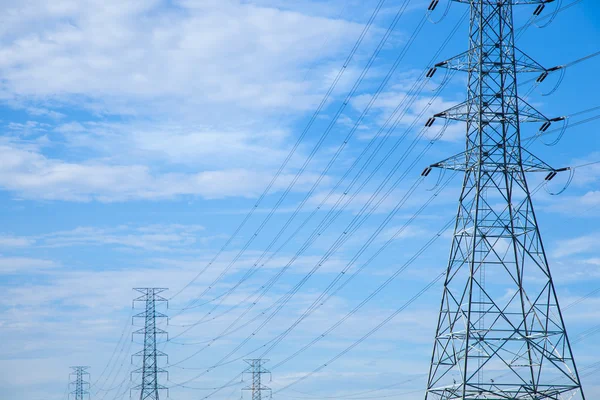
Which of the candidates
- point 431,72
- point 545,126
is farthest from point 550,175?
point 431,72

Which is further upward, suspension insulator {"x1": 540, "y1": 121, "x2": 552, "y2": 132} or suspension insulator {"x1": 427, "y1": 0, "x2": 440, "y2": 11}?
suspension insulator {"x1": 427, "y1": 0, "x2": 440, "y2": 11}

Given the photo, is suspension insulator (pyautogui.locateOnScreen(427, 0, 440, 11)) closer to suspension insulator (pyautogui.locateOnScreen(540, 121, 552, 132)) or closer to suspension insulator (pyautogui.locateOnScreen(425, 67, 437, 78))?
suspension insulator (pyautogui.locateOnScreen(425, 67, 437, 78))

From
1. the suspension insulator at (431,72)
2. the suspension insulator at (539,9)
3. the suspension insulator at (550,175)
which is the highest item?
the suspension insulator at (539,9)

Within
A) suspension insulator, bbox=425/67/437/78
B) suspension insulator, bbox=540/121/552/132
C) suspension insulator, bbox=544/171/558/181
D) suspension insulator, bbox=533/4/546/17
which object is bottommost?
suspension insulator, bbox=544/171/558/181

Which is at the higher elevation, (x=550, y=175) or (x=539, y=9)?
(x=539, y=9)

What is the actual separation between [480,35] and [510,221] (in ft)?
32.7

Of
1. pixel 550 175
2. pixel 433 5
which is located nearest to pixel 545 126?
pixel 550 175

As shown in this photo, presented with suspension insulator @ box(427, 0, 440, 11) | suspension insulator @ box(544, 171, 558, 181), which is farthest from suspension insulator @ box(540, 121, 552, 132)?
suspension insulator @ box(427, 0, 440, 11)

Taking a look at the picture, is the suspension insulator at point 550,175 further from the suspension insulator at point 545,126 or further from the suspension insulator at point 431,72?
the suspension insulator at point 431,72

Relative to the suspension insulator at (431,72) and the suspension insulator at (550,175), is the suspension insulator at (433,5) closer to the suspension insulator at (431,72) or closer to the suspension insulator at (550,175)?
the suspension insulator at (431,72)

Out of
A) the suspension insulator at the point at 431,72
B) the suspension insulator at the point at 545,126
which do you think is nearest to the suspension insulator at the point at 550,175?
the suspension insulator at the point at 545,126

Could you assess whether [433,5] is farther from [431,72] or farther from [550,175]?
[550,175]

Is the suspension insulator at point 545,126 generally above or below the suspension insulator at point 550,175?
above

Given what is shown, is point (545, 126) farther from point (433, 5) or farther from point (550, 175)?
point (433, 5)
